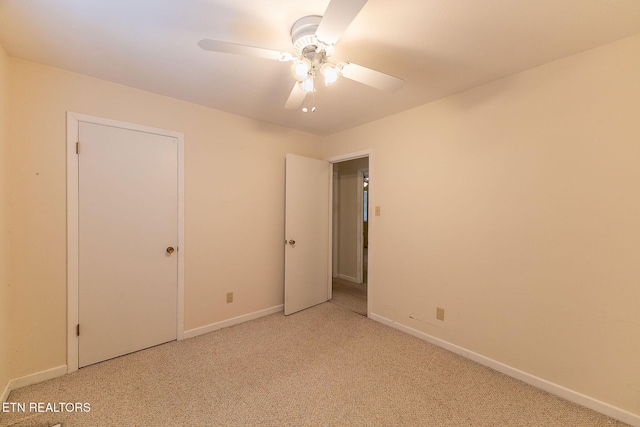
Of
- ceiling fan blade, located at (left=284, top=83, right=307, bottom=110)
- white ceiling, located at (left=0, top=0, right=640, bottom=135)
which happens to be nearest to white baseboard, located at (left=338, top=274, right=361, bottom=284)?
white ceiling, located at (left=0, top=0, right=640, bottom=135)

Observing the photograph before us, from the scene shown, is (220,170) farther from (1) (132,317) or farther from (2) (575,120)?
(2) (575,120)

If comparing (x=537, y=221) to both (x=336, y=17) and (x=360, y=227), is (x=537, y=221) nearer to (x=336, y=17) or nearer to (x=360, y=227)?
(x=336, y=17)

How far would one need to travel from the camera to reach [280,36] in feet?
5.07

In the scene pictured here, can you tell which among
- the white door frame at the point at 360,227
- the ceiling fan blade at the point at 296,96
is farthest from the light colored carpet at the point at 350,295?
the ceiling fan blade at the point at 296,96

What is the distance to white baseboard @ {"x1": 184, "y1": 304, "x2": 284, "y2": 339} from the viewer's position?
2.53m

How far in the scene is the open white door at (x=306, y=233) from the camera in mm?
3148

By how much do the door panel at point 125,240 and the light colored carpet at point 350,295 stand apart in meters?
2.08

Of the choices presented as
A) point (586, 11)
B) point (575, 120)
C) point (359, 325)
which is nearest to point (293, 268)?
point (359, 325)

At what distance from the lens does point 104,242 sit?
2086mm

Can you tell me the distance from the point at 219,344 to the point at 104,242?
135 cm

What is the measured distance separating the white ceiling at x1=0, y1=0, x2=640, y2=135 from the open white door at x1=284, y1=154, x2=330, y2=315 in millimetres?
1251

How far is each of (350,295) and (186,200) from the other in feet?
8.74

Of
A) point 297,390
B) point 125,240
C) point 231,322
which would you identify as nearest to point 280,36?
point 125,240

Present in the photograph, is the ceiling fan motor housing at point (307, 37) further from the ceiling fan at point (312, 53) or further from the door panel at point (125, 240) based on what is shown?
the door panel at point (125, 240)
